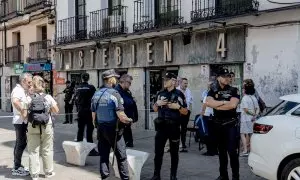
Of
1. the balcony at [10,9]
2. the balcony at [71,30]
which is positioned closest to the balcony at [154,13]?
the balcony at [71,30]

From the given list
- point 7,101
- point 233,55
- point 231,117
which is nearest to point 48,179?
point 231,117

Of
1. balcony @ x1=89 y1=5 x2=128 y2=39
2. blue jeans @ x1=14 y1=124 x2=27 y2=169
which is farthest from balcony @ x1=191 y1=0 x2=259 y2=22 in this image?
blue jeans @ x1=14 y1=124 x2=27 y2=169

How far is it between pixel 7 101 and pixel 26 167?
18.3m

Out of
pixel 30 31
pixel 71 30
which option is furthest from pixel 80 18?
pixel 30 31

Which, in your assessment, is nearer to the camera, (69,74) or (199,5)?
(199,5)

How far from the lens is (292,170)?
5.84 metres

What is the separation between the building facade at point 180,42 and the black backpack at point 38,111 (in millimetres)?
4704

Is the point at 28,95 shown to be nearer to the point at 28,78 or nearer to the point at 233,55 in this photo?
the point at 28,78

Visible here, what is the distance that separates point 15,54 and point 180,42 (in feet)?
45.3

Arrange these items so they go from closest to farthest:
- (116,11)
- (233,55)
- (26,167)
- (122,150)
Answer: (122,150), (26,167), (233,55), (116,11)

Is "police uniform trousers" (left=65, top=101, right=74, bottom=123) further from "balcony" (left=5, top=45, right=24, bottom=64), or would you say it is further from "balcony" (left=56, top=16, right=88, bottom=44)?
"balcony" (left=5, top=45, right=24, bottom=64)

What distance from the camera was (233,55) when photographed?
38.1ft

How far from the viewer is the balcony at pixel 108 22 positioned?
51.3ft

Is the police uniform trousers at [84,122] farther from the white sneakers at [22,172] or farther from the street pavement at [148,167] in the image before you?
the white sneakers at [22,172]
